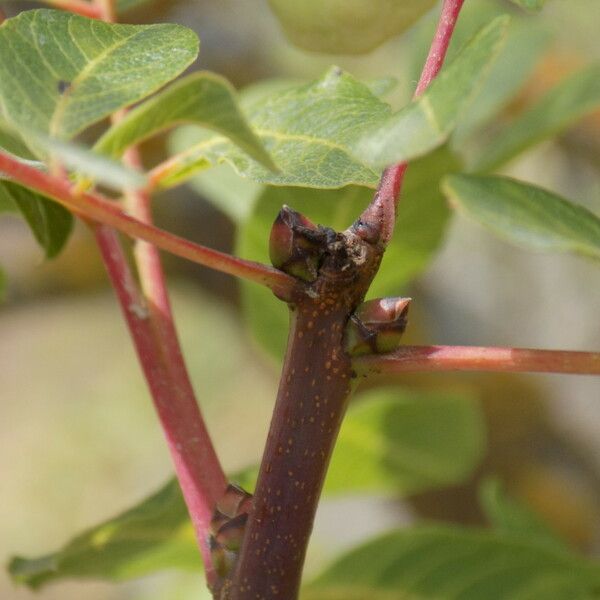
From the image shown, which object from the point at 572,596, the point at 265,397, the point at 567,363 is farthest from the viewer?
the point at 265,397

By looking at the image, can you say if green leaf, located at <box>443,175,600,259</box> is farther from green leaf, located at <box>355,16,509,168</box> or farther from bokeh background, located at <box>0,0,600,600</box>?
bokeh background, located at <box>0,0,600,600</box>

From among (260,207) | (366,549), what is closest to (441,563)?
(366,549)

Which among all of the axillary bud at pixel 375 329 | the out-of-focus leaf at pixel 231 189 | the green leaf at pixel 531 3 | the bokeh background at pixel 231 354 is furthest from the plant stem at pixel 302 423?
the bokeh background at pixel 231 354

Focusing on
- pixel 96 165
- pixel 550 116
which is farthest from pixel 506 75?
pixel 96 165

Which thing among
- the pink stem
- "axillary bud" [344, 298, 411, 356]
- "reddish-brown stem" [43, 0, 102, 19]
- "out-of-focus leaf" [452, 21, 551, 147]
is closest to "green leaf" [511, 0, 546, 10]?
the pink stem

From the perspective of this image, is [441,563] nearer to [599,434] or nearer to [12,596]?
[599,434]

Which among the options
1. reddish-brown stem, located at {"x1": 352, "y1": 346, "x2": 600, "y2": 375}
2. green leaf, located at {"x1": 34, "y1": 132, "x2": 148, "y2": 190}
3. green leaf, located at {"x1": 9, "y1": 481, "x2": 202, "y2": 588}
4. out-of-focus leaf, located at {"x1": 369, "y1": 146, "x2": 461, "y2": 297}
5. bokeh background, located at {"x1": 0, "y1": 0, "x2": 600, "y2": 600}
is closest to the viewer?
green leaf, located at {"x1": 34, "y1": 132, "x2": 148, "y2": 190}

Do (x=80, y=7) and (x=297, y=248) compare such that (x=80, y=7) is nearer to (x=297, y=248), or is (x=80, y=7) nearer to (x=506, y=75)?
(x=297, y=248)
